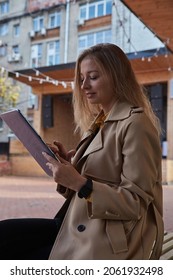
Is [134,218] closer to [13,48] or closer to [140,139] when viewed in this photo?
[140,139]

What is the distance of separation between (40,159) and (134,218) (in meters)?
0.31

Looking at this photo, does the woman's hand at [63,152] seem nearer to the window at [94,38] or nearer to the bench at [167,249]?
the bench at [167,249]

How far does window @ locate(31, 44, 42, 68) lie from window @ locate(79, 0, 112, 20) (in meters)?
1.92

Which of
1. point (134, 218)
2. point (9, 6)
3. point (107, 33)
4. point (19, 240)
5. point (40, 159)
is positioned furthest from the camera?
point (107, 33)

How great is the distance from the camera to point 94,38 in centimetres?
1255

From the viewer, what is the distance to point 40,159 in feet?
3.45

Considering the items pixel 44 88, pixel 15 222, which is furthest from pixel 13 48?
pixel 15 222

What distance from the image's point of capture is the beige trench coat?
930 millimetres

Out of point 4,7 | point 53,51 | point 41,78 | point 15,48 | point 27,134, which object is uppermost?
point 4,7

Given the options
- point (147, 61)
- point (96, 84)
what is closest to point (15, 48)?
point (147, 61)

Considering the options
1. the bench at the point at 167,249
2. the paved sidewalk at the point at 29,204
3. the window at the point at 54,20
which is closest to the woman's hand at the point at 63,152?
the bench at the point at 167,249

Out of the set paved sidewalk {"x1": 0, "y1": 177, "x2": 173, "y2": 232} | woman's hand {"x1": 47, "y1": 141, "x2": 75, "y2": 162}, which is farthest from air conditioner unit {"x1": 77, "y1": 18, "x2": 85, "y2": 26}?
woman's hand {"x1": 47, "y1": 141, "x2": 75, "y2": 162}

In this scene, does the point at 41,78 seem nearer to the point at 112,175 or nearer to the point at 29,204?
the point at 29,204

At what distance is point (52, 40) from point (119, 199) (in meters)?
13.3
